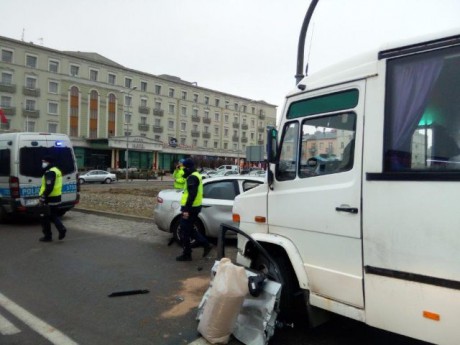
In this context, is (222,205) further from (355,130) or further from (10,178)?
(10,178)

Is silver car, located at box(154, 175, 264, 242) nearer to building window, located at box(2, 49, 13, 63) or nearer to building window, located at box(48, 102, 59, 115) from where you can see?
building window, located at box(48, 102, 59, 115)

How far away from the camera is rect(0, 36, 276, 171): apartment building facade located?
191 feet

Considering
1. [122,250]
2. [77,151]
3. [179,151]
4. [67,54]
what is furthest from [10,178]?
[179,151]

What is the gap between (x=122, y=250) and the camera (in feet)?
26.6

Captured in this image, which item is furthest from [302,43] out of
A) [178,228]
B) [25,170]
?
[25,170]

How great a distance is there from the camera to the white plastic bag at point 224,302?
3605mm

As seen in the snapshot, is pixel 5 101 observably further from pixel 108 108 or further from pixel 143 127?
pixel 143 127

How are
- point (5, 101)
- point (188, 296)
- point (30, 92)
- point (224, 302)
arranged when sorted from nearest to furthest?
point (224, 302)
point (188, 296)
point (5, 101)
point (30, 92)

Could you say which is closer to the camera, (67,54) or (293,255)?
(293,255)

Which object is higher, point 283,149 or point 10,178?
point 283,149

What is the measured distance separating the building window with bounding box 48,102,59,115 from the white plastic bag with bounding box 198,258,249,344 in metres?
64.1

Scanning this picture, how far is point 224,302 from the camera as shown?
11.8ft

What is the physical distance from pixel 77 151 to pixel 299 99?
6352cm

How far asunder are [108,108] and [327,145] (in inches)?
2739
